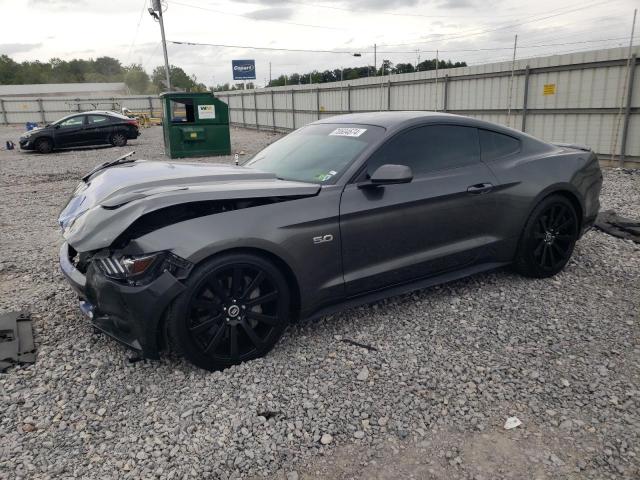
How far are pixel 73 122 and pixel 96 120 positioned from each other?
792 mm

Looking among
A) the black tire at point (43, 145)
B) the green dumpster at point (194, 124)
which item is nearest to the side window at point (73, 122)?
the black tire at point (43, 145)

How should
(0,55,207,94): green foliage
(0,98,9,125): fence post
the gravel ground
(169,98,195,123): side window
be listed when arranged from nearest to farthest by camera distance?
1. the gravel ground
2. (169,98,195,123): side window
3. (0,98,9,125): fence post
4. (0,55,207,94): green foliage

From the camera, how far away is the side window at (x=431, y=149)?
12.1 feet

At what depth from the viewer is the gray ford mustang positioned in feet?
9.55

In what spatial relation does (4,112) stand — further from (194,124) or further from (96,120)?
(194,124)

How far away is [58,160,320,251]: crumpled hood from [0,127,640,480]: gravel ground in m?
0.90

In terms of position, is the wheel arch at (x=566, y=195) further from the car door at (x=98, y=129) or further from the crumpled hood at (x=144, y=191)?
the car door at (x=98, y=129)

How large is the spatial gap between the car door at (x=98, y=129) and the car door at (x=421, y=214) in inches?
706

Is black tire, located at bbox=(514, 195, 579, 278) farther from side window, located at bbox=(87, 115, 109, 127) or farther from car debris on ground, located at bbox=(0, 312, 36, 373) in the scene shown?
side window, located at bbox=(87, 115, 109, 127)

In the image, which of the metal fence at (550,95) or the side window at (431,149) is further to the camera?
the metal fence at (550,95)

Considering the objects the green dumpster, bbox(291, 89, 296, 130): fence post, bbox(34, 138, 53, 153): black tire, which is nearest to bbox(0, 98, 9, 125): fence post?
bbox(34, 138, 53, 153): black tire

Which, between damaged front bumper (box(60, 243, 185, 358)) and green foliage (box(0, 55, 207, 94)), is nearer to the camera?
damaged front bumper (box(60, 243, 185, 358))

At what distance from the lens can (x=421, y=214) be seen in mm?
3719

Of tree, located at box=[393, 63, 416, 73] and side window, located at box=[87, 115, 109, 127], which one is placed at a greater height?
tree, located at box=[393, 63, 416, 73]
